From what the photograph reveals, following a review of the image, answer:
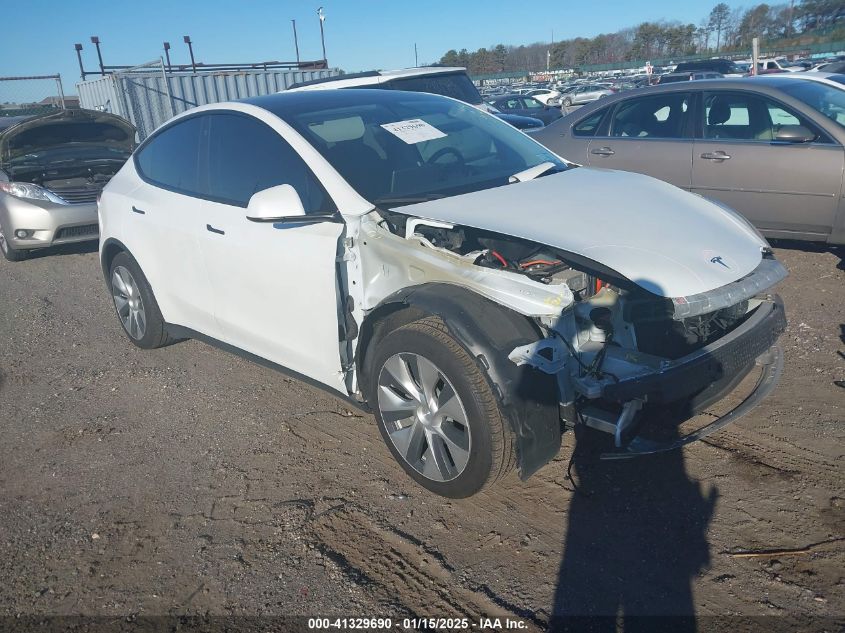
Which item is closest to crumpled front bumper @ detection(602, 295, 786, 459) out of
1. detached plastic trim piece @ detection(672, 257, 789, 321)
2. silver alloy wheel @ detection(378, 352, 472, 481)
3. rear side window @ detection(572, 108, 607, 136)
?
detached plastic trim piece @ detection(672, 257, 789, 321)

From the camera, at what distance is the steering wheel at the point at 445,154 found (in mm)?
3838

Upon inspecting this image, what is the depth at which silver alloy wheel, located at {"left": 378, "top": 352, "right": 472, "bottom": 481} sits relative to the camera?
291 cm

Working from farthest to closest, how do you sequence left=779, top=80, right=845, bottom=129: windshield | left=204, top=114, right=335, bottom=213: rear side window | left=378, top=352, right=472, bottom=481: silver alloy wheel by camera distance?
left=779, top=80, right=845, bottom=129: windshield < left=204, top=114, right=335, bottom=213: rear side window < left=378, top=352, right=472, bottom=481: silver alloy wheel

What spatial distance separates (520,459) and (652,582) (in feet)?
2.13

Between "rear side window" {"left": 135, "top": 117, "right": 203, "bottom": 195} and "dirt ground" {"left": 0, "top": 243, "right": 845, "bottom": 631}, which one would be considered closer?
"dirt ground" {"left": 0, "top": 243, "right": 845, "bottom": 631}

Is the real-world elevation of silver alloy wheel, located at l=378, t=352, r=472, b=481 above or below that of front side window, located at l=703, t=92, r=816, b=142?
below

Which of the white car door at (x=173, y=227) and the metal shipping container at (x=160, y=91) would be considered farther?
the metal shipping container at (x=160, y=91)

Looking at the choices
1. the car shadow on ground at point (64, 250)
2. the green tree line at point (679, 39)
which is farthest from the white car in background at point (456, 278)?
the green tree line at point (679, 39)

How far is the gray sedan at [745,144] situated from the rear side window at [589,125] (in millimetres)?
13

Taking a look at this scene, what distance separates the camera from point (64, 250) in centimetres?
934

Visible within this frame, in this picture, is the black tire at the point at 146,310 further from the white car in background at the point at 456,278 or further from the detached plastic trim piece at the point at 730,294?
the detached plastic trim piece at the point at 730,294

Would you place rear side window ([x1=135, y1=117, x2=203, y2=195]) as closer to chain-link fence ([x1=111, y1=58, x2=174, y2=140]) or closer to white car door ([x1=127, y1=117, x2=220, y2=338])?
white car door ([x1=127, y1=117, x2=220, y2=338])

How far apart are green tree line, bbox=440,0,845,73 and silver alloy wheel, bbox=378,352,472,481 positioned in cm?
6222

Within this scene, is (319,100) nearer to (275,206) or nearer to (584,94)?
(275,206)
